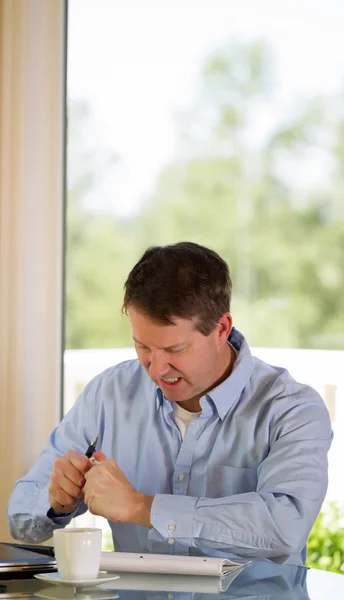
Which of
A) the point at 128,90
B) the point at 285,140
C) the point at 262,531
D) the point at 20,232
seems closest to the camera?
the point at 262,531

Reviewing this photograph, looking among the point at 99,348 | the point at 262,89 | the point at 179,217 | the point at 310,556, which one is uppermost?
the point at 262,89

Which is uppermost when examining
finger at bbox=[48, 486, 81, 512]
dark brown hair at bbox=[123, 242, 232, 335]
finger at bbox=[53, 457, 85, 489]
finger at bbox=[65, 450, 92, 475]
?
dark brown hair at bbox=[123, 242, 232, 335]

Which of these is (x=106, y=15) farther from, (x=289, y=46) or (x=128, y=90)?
(x=289, y=46)

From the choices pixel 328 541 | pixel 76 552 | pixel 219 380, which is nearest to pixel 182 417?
pixel 219 380

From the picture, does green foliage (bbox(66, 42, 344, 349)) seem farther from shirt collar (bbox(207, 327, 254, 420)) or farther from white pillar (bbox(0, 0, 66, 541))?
shirt collar (bbox(207, 327, 254, 420))

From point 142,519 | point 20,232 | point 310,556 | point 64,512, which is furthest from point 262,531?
point 310,556

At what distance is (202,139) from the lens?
175 inches

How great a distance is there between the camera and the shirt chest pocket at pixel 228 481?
180 cm

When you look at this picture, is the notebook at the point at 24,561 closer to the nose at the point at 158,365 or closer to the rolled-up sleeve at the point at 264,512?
the rolled-up sleeve at the point at 264,512

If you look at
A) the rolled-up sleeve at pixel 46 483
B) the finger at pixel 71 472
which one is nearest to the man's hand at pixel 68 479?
the finger at pixel 71 472

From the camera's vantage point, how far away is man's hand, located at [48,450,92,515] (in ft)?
5.50

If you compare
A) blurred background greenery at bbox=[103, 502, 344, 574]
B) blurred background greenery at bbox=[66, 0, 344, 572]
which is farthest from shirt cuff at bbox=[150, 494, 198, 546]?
blurred background greenery at bbox=[66, 0, 344, 572]

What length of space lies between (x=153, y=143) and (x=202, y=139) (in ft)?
1.00

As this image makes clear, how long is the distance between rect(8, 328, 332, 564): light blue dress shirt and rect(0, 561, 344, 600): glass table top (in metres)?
0.14
